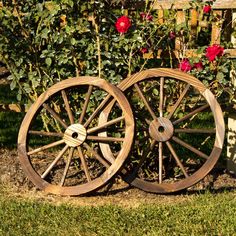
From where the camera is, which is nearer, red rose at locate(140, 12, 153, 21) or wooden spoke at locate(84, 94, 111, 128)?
wooden spoke at locate(84, 94, 111, 128)

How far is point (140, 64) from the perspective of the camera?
18.5 feet

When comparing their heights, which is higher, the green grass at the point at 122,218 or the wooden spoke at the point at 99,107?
the wooden spoke at the point at 99,107

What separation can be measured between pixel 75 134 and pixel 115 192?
0.59 m

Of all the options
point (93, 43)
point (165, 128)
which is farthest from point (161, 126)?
point (93, 43)

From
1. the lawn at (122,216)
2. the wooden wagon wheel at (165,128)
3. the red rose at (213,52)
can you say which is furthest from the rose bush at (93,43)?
the lawn at (122,216)

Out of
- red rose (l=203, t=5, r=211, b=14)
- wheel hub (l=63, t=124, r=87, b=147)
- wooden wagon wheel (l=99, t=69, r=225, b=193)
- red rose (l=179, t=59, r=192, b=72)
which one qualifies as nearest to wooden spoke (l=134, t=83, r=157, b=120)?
wooden wagon wheel (l=99, t=69, r=225, b=193)

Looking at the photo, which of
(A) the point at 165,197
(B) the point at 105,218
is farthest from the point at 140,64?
(B) the point at 105,218

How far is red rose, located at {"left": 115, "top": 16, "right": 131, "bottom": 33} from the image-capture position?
5.21 meters

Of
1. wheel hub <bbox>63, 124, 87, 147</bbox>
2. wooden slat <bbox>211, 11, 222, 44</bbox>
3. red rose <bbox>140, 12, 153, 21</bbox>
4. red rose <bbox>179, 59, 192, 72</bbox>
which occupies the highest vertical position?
wooden slat <bbox>211, 11, 222, 44</bbox>

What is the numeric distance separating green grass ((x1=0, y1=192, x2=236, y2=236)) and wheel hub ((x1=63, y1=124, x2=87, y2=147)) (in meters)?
0.51

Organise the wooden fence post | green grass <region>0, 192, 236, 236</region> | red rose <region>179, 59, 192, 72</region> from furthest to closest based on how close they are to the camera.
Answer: the wooden fence post, red rose <region>179, 59, 192, 72</region>, green grass <region>0, 192, 236, 236</region>

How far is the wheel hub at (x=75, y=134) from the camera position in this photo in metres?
5.20

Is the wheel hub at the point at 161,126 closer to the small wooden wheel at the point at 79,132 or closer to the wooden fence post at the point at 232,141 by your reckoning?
the small wooden wheel at the point at 79,132

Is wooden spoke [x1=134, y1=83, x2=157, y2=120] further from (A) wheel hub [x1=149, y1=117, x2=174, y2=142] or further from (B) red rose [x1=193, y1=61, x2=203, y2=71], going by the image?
(B) red rose [x1=193, y1=61, x2=203, y2=71]
